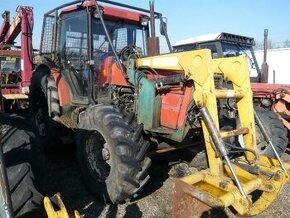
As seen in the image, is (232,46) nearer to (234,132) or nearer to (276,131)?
(276,131)

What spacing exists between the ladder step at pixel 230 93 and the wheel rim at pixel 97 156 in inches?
61.2

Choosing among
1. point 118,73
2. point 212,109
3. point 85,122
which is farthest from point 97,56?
point 212,109

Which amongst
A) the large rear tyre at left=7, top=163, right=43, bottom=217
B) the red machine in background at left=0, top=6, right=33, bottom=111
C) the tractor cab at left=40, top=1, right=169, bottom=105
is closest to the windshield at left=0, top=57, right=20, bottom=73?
the red machine in background at left=0, top=6, right=33, bottom=111

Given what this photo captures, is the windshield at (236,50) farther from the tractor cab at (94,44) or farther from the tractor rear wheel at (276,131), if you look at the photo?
the tractor cab at (94,44)

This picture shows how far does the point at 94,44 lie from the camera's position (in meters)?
5.09

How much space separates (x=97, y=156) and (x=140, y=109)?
847 mm

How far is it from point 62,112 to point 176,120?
7.11 feet

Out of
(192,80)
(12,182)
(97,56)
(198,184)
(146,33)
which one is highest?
(146,33)

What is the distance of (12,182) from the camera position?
2732 millimetres

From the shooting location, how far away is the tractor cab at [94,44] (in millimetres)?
4992

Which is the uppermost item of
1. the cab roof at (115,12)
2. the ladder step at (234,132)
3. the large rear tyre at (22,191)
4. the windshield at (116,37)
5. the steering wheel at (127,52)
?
the cab roof at (115,12)

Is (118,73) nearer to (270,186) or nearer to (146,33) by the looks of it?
(146,33)

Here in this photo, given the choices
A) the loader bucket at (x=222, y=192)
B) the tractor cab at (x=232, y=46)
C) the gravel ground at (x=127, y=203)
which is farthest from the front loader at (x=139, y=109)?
the tractor cab at (x=232, y=46)

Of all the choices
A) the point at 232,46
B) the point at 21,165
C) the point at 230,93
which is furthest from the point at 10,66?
the point at 21,165
